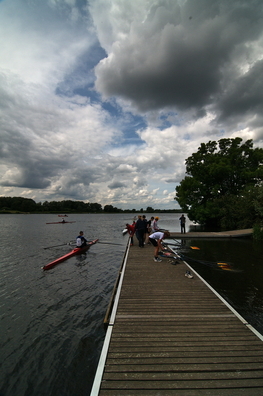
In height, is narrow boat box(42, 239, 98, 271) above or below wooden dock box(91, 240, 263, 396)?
below

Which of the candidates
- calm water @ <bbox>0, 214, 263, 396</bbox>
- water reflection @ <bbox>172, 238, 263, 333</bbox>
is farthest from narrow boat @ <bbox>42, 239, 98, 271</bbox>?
water reflection @ <bbox>172, 238, 263, 333</bbox>

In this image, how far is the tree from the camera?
32312mm

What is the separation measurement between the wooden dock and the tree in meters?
27.8

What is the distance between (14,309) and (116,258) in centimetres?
862

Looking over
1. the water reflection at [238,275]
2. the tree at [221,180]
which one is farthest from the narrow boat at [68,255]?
the tree at [221,180]

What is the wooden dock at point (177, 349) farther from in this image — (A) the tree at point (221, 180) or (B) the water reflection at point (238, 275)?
(A) the tree at point (221, 180)

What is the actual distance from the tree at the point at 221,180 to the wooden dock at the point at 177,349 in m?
27.8

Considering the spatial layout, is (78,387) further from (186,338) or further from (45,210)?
(45,210)

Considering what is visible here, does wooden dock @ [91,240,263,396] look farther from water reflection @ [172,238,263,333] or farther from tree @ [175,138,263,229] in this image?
tree @ [175,138,263,229]

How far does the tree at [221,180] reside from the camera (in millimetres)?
32312

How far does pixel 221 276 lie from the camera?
10.9m

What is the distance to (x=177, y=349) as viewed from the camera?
4.02 m

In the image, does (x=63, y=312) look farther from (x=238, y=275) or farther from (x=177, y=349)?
(x=238, y=275)

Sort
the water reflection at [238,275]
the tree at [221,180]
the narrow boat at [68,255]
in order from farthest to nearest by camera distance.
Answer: the tree at [221,180]
the narrow boat at [68,255]
the water reflection at [238,275]
